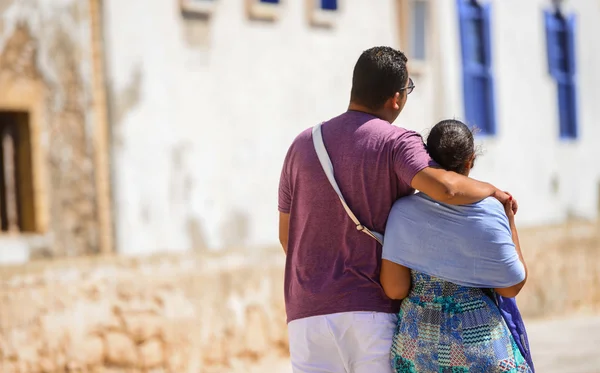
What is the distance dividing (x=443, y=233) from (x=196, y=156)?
527cm

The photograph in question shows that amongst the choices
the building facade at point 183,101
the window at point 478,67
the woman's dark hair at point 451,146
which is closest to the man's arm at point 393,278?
the woman's dark hair at point 451,146

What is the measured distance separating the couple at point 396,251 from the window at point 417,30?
23.7 feet

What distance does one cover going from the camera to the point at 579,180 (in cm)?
1308

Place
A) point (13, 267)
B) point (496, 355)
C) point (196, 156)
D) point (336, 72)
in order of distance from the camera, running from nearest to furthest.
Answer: point (496, 355) < point (13, 267) < point (196, 156) < point (336, 72)

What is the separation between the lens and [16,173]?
733cm

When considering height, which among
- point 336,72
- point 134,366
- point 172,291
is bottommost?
point 134,366

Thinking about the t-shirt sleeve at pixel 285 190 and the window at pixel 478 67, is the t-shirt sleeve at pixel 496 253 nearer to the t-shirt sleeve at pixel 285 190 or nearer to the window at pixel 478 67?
the t-shirt sleeve at pixel 285 190

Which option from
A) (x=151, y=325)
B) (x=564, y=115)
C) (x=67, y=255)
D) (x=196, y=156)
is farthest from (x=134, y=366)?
(x=564, y=115)

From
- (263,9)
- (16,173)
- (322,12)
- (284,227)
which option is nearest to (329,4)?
(322,12)

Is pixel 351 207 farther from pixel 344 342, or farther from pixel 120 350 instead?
pixel 120 350

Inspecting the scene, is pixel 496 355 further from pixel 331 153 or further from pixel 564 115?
pixel 564 115

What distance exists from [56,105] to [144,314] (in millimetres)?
1663

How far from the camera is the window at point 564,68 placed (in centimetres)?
1280

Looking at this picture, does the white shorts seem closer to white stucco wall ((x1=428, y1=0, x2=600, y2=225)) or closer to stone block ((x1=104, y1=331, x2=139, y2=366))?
stone block ((x1=104, y1=331, x2=139, y2=366))
